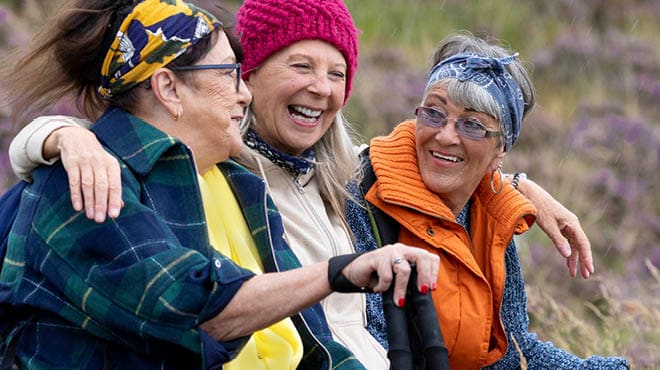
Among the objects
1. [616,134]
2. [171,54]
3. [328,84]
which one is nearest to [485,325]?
[328,84]

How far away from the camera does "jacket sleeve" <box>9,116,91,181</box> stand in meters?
3.00

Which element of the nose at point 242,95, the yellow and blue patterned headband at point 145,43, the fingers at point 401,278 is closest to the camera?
the fingers at point 401,278

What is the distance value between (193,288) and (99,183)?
32 cm

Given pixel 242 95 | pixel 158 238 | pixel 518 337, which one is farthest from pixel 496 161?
Result: pixel 158 238

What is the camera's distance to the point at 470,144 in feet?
13.6

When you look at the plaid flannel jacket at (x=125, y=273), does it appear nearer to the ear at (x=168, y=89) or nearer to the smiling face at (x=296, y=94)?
the ear at (x=168, y=89)

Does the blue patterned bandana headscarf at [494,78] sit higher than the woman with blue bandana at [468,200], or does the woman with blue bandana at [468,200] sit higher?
the blue patterned bandana headscarf at [494,78]

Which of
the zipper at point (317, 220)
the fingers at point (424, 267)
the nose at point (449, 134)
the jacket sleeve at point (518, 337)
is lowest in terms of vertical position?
the jacket sleeve at point (518, 337)

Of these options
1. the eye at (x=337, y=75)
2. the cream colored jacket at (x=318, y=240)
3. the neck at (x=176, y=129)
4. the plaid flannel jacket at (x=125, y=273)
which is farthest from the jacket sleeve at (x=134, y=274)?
the eye at (x=337, y=75)

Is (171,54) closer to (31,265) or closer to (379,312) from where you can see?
(31,265)

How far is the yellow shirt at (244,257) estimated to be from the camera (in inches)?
127

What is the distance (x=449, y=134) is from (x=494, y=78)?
25 cm

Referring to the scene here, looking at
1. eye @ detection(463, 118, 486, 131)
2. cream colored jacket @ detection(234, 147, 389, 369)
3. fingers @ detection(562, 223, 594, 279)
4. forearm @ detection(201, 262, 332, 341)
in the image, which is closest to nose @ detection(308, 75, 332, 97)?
cream colored jacket @ detection(234, 147, 389, 369)

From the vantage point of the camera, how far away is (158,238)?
9.39 ft
